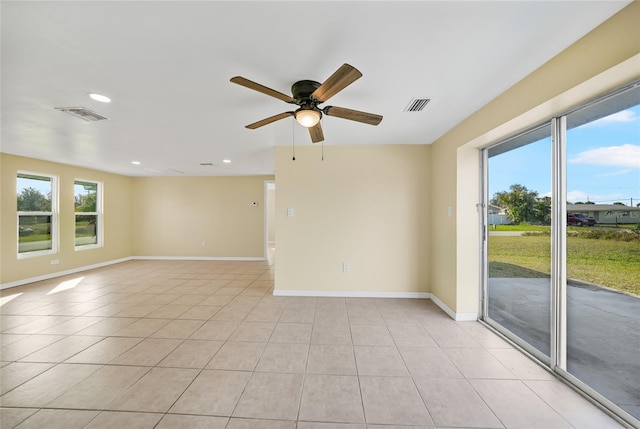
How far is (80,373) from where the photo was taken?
2.09 meters

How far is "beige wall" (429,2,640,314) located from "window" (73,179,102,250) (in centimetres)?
Answer: 758

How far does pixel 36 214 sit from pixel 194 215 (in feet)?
9.88

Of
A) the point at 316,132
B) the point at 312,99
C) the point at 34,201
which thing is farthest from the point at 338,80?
the point at 34,201

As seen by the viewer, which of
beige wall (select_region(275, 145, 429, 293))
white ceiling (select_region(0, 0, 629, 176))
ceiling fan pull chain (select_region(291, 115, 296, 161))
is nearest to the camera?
white ceiling (select_region(0, 0, 629, 176))

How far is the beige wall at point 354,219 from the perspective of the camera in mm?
3930

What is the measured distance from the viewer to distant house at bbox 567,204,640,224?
1.59 metres

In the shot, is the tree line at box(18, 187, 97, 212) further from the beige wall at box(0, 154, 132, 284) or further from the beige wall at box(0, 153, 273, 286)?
the beige wall at box(0, 153, 273, 286)

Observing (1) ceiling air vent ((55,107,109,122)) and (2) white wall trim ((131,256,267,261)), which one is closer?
(1) ceiling air vent ((55,107,109,122))

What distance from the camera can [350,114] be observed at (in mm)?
2092

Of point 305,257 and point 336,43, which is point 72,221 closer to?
point 305,257

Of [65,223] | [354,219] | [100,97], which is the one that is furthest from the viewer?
[65,223]

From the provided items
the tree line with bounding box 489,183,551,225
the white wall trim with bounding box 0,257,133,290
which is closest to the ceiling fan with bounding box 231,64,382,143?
the tree line with bounding box 489,183,551,225

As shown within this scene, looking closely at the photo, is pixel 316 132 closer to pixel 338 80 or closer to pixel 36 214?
pixel 338 80

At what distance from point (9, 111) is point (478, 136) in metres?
5.07
